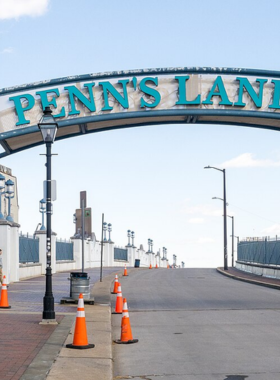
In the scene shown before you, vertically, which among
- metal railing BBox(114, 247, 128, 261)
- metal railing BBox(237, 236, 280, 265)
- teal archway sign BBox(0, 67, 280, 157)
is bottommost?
metal railing BBox(114, 247, 128, 261)

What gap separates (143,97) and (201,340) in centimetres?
792

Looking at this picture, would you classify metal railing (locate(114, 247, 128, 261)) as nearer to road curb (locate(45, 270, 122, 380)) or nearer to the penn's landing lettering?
the penn's landing lettering

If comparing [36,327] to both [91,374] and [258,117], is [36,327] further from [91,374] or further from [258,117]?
[258,117]

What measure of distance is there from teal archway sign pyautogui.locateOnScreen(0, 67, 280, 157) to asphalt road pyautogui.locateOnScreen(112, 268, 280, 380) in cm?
560

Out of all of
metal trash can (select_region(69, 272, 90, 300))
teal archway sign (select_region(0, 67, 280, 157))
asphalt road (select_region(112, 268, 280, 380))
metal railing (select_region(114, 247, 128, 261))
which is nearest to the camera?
asphalt road (select_region(112, 268, 280, 380))

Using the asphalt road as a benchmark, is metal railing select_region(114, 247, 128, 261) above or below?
Answer: below

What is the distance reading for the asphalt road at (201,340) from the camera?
1013cm

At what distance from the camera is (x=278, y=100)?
61.8ft

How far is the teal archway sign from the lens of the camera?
18688 mm

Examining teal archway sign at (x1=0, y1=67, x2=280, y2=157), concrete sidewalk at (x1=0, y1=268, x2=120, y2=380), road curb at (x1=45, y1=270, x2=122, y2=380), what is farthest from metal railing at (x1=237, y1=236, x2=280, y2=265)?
road curb at (x1=45, y1=270, x2=122, y2=380)

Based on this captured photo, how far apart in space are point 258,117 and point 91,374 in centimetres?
1129

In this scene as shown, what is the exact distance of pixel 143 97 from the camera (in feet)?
61.9

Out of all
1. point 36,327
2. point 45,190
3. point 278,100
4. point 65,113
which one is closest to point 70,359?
point 36,327

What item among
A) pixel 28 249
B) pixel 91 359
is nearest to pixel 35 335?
pixel 91 359
